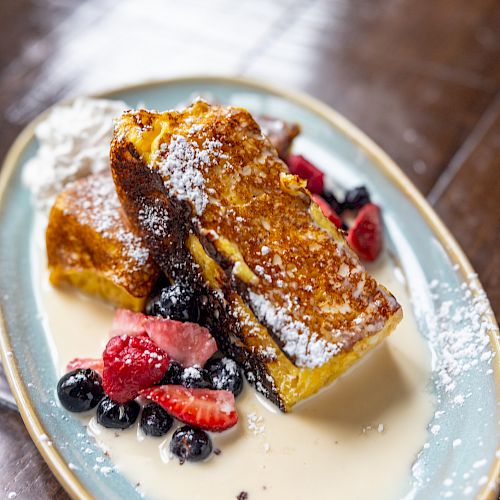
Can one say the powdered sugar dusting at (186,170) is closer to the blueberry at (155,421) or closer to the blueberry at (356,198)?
the blueberry at (155,421)

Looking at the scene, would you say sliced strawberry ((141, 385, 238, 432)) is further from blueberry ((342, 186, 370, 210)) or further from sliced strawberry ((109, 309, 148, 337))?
blueberry ((342, 186, 370, 210))

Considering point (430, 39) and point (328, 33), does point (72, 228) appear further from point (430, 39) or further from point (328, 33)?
point (430, 39)

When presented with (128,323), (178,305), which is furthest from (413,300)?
(128,323)

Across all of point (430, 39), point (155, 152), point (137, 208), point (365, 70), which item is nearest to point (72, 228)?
point (137, 208)

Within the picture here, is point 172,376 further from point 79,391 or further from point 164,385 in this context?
point 79,391

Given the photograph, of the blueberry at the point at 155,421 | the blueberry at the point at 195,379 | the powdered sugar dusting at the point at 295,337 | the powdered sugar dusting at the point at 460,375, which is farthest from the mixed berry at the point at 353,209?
the blueberry at the point at 155,421

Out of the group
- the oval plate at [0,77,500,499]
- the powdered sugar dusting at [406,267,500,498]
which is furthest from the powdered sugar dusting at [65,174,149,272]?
the powdered sugar dusting at [406,267,500,498]
